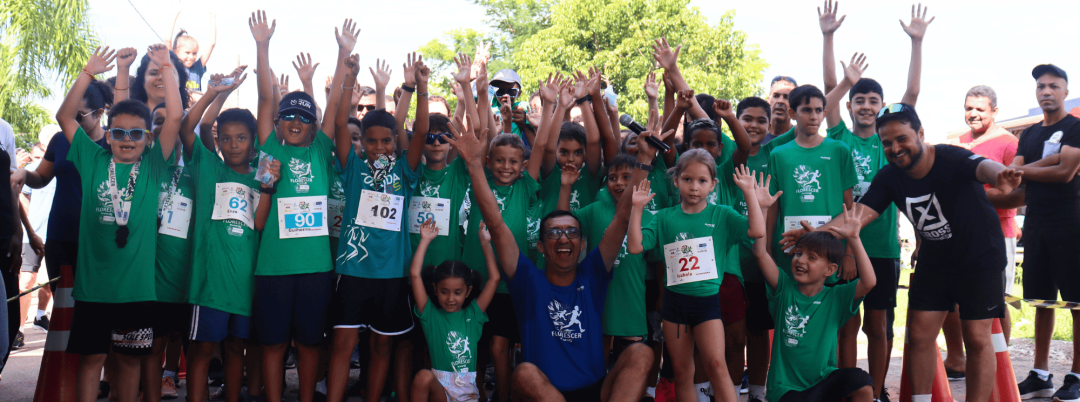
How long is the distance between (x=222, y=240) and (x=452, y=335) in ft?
4.86

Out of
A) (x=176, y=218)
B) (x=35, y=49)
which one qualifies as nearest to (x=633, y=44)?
(x=35, y=49)

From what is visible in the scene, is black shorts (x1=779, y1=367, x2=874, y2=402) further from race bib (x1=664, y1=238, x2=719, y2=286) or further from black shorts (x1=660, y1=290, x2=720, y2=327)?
race bib (x1=664, y1=238, x2=719, y2=286)

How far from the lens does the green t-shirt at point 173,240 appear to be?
423 centimetres

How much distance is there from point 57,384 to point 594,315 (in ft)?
10.1

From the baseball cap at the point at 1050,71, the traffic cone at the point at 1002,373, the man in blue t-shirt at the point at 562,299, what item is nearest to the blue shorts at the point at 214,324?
the man in blue t-shirt at the point at 562,299

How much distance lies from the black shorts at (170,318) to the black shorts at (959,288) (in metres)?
4.33

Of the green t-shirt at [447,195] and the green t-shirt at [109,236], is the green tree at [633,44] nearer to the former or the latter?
the green t-shirt at [447,195]

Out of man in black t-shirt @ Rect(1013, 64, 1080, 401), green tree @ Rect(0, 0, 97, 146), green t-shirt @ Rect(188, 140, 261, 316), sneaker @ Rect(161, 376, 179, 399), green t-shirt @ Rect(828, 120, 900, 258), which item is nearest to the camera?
green t-shirt @ Rect(188, 140, 261, 316)

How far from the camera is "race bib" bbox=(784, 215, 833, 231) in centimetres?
449

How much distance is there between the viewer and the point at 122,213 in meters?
4.01

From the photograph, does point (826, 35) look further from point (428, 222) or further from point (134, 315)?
point (134, 315)

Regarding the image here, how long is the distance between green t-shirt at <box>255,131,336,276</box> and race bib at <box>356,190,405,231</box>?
0.75 ft

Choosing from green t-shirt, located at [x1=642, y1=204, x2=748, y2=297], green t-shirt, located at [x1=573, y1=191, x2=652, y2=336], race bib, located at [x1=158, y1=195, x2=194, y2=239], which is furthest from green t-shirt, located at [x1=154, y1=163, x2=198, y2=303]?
green t-shirt, located at [x1=642, y1=204, x2=748, y2=297]

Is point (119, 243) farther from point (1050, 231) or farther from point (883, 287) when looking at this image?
point (1050, 231)
